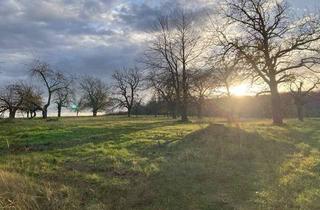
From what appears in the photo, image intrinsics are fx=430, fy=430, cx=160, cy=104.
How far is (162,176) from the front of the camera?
14.5m

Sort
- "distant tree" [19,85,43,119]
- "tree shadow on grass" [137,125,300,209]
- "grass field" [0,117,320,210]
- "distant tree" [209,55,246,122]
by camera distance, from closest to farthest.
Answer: "grass field" [0,117,320,210] < "tree shadow on grass" [137,125,300,209] < "distant tree" [209,55,246,122] < "distant tree" [19,85,43,119]

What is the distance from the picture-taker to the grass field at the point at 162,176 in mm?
11719

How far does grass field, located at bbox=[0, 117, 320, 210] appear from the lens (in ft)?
38.4

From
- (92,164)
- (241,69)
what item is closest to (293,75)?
(241,69)

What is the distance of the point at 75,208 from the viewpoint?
11.2m

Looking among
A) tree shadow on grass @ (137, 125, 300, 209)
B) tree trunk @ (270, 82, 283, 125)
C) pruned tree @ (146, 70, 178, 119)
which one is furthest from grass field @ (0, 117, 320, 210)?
pruned tree @ (146, 70, 178, 119)

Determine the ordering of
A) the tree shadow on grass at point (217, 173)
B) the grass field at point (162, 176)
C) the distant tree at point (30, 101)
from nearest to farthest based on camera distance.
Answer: the grass field at point (162, 176) → the tree shadow on grass at point (217, 173) → the distant tree at point (30, 101)

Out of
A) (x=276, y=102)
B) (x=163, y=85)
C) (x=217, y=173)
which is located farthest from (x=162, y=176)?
(x=163, y=85)

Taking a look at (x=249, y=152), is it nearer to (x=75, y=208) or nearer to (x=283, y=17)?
(x=75, y=208)

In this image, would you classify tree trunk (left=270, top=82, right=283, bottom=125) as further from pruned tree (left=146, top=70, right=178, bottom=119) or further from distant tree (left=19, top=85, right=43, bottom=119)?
distant tree (left=19, top=85, right=43, bottom=119)

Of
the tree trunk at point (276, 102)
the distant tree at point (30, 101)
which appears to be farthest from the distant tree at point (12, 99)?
the tree trunk at point (276, 102)

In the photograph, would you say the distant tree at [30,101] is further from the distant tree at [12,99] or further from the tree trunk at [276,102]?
the tree trunk at [276,102]

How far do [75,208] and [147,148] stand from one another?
411 inches

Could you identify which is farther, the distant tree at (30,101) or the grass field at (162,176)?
the distant tree at (30,101)
